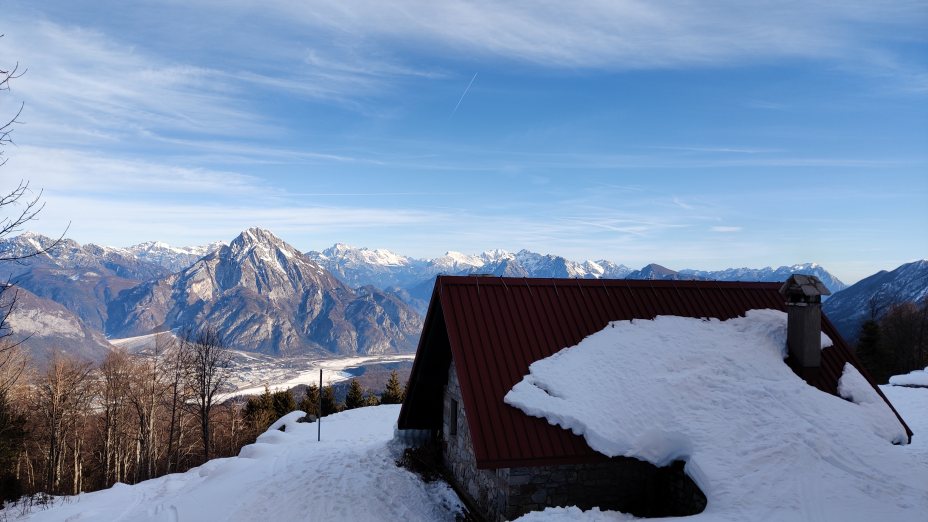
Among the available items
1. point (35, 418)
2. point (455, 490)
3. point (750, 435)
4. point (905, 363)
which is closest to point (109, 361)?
point (35, 418)

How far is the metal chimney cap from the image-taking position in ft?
43.3

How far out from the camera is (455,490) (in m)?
14.4

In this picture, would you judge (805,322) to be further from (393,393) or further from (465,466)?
(393,393)

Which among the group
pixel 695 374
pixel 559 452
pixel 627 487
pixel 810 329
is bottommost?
pixel 627 487

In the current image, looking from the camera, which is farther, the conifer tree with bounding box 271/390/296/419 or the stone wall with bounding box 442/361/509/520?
the conifer tree with bounding box 271/390/296/419

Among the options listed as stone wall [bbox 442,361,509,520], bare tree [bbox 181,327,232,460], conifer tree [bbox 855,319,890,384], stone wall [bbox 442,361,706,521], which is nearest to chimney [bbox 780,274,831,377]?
stone wall [bbox 442,361,706,521]

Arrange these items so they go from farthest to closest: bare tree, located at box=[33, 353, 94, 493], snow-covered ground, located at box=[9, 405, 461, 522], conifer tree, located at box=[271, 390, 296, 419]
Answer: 1. conifer tree, located at box=[271, 390, 296, 419]
2. bare tree, located at box=[33, 353, 94, 493]
3. snow-covered ground, located at box=[9, 405, 461, 522]

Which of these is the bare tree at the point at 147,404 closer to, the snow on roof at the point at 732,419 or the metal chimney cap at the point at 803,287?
the snow on roof at the point at 732,419

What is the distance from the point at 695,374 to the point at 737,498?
3.57 metres

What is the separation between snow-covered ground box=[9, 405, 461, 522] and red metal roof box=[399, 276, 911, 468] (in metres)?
2.41

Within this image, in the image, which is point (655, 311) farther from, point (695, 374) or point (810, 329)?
point (810, 329)

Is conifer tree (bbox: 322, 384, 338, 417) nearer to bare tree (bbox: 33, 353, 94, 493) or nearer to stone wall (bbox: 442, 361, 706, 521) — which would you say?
bare tree (bbox: 33, 353, 94, 493)

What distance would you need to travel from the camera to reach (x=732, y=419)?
Result: 10898 mm

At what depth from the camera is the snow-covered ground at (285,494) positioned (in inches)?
541
